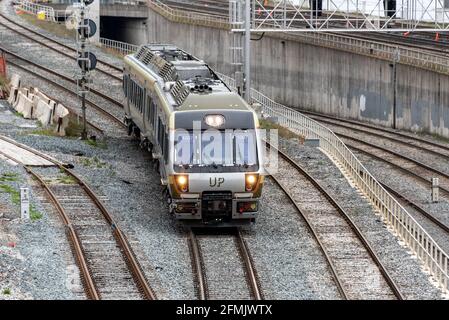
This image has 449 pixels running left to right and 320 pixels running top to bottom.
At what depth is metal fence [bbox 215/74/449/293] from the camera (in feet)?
85.0

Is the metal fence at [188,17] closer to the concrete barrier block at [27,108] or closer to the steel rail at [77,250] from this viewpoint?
the concrete barrier block at [27,108]

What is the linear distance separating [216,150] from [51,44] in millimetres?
36770

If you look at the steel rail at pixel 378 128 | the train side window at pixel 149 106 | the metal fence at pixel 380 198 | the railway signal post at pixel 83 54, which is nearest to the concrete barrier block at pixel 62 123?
the railway signal post at pixel 83 54

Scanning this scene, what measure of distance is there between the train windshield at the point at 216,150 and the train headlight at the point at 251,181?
163mm

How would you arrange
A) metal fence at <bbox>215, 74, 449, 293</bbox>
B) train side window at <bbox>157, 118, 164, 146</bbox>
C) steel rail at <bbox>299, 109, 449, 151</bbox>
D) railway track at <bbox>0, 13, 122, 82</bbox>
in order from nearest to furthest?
metal fence at <bbox>215, 74, 449, 293</bbox>
train side window at <bbox>157, 118, 164, 146</bbox>
steel rail at <bbox>299, 109, 449, 151</bbox>
railway track at <bbox>0, 13, 122, 82</bbox>

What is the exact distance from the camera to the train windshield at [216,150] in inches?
1097

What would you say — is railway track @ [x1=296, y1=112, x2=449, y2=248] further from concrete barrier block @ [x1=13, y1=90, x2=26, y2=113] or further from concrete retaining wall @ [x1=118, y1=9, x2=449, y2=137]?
concrete barrier block @ [x1=13, y1=90, x2=26, y2=113]

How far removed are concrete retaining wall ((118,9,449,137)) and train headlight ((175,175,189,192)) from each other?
28216 mm

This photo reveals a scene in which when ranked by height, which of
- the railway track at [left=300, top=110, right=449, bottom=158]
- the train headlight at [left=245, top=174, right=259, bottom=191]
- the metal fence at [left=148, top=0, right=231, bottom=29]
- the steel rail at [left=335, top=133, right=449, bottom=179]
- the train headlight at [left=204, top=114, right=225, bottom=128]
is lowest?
the railway track at [left=300, top=110, right=449, bottom=158]

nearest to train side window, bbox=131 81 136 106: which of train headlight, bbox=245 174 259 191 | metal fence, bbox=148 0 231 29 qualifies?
train headlight, bbox=245 174 259 191

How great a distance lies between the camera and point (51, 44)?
63.3 meters

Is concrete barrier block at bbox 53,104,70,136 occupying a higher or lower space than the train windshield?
lower

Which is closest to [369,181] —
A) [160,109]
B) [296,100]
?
[160,109]
